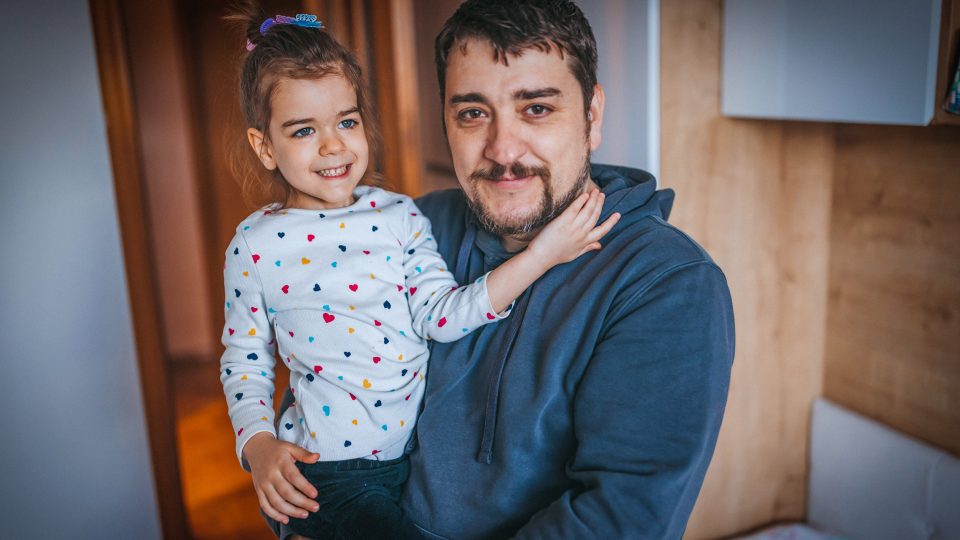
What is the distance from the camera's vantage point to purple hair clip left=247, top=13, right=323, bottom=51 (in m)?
1.02

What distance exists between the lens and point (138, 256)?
1.87 m

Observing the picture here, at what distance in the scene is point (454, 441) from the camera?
41.6 inches

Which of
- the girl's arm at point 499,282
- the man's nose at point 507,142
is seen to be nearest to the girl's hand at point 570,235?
the girl's arm at point 499,282

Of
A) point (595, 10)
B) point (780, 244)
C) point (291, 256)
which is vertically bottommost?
point (780, 244)

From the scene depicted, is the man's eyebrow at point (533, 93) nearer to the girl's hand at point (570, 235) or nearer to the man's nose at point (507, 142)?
the man's nose at point (507, 142)

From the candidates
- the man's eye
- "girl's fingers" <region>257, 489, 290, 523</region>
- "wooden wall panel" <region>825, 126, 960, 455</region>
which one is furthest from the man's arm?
"wooden wall panel" <region>825, 126, 960, 455</region>

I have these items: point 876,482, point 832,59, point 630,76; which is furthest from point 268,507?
point 876,482

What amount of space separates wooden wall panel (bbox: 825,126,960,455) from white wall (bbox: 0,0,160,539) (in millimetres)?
1670

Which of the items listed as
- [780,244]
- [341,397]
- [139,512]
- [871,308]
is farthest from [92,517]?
[871,308]

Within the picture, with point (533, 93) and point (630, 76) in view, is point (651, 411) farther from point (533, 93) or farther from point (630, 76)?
point (630, 76)

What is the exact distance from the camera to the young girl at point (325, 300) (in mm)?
1019

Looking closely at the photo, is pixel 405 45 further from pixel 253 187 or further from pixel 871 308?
pixel 871 308

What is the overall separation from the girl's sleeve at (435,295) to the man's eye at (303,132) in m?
0.19

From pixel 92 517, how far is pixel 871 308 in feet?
6.02
